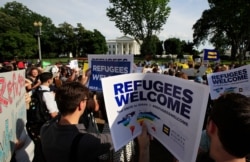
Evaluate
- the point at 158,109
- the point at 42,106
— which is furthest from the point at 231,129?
the point at 42,106

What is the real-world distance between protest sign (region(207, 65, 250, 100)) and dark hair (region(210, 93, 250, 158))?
3.37 m

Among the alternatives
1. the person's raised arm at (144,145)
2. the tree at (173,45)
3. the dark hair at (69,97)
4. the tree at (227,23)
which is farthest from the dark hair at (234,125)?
the tree at (173,45)

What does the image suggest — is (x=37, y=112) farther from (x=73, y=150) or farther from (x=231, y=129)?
(x=231, y=129)

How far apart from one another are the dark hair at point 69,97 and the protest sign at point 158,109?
17.4 inches

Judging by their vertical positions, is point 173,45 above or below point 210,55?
above

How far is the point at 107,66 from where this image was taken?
460 centimetres

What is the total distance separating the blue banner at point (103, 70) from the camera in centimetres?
432

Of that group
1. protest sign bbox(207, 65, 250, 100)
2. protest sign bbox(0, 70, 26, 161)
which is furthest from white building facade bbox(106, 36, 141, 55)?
protest sign bbox(0, 70, 26, 161)

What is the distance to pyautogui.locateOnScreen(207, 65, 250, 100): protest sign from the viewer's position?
4703 mm

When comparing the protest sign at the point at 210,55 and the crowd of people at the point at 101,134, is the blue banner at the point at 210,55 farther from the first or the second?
the crowd of people at the point at 101,134

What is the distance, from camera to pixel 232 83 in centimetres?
493

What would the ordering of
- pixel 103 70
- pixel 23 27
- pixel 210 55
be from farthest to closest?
pixel 23 27 → pixel 210 55 → pixel 103 70

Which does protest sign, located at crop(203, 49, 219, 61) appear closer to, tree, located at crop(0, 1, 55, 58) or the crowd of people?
the crowd of people

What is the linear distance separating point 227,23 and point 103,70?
30571 mm
